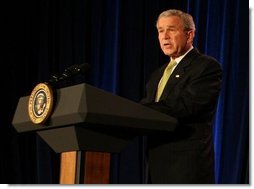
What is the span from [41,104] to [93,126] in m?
0.18

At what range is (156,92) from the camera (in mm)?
1755

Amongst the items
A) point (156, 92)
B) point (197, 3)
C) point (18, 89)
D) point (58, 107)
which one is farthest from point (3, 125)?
point (58, 107)

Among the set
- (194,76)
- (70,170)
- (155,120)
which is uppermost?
(194,76)

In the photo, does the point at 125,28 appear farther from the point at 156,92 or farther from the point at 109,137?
the point at 109,137

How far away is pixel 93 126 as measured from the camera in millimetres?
1324

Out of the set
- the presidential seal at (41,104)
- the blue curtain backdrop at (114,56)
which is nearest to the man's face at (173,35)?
the presidential seal at (41,104)

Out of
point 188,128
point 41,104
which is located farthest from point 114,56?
point 41,104

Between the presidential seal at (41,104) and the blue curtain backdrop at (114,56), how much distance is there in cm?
172

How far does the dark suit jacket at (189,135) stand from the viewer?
5.01ft

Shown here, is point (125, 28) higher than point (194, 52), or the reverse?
point (125, 28)

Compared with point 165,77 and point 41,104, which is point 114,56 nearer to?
point 165,77

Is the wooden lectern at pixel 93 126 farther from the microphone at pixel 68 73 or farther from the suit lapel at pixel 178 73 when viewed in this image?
the suit lapel at pixel 178 73

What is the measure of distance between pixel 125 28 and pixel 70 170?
2.16 meters

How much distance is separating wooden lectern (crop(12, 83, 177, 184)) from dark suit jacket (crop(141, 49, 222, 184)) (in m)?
0.15
